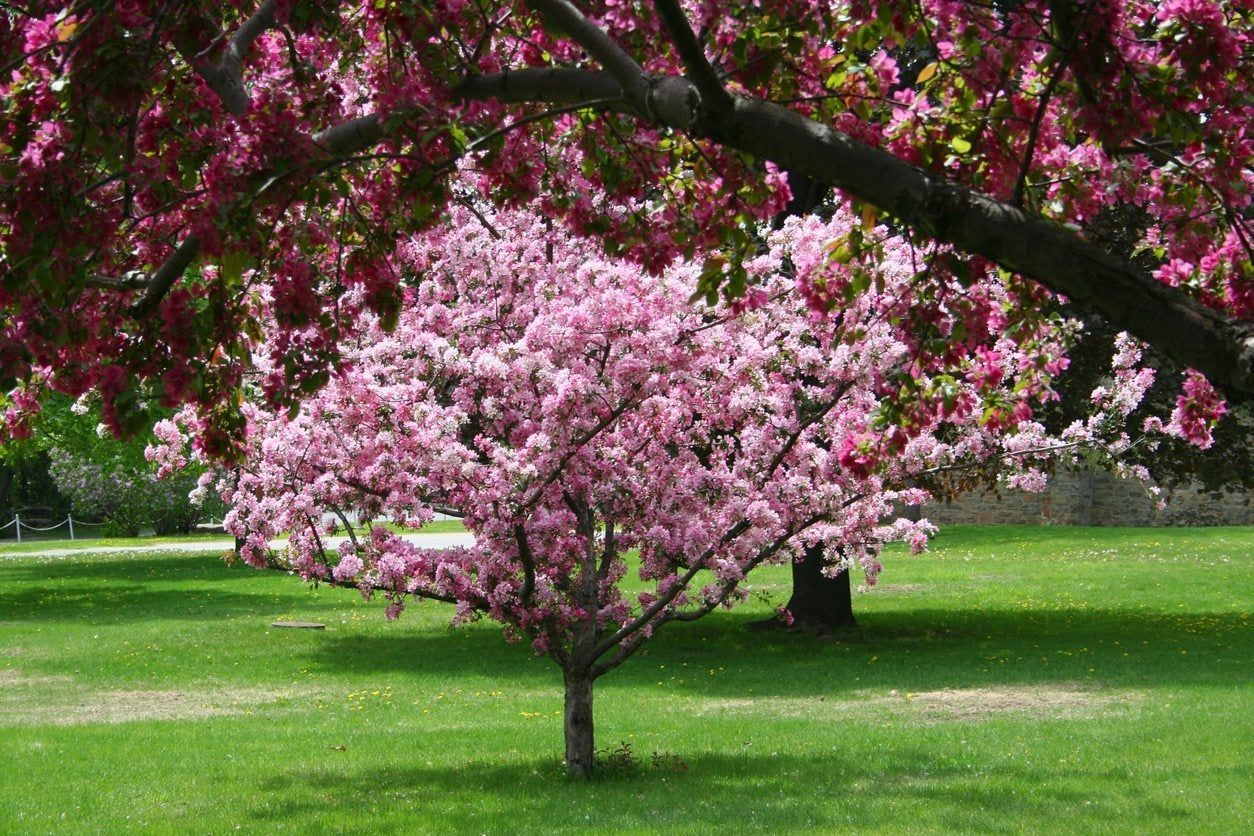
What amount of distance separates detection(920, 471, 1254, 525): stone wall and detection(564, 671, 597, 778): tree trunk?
24.1 metres

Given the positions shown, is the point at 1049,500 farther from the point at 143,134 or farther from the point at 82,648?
the point at 143,134

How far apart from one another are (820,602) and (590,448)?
10.4 meters

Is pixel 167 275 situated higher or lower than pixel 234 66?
lower

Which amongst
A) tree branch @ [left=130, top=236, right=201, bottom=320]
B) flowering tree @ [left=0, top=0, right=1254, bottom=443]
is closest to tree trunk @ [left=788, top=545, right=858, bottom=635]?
flowering tree @ [left=0, top=0, right=1254, bottom=443]

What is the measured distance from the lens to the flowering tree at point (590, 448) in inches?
356

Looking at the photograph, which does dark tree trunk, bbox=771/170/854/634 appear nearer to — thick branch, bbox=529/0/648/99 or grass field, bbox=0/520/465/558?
thick branch, bbox=529/0/648/99

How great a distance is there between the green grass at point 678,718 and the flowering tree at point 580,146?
13.7 ft

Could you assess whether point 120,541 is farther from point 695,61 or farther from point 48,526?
point 695,61

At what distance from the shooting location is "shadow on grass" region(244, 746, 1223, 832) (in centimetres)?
853

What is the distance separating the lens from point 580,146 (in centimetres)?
619

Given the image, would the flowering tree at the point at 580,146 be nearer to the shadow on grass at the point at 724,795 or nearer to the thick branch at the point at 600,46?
the thick branch at the point at 600,46

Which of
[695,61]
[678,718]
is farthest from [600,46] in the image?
[678,718]

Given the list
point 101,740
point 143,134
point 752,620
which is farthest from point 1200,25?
point 752,620

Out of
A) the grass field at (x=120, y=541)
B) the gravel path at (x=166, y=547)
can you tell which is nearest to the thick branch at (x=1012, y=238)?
the gravel path at (x=166, y=547)
